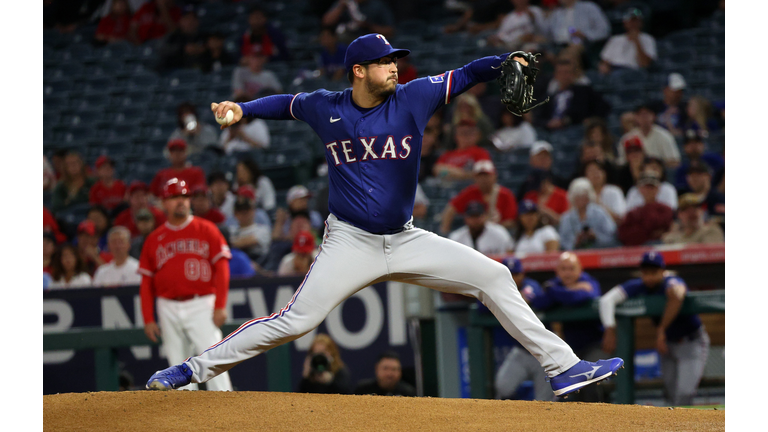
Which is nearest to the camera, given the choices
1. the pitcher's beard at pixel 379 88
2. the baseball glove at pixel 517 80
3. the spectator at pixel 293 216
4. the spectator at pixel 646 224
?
the baseball glove at pixel 517 80

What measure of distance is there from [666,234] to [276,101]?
5.05 metres

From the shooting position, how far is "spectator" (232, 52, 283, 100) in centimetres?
1207

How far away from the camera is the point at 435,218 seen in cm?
973

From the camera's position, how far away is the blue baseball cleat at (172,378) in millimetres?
4047

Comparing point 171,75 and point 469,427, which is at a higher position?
point 171,75

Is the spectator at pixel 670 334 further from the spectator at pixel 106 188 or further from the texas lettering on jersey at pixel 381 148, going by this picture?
the spectator at pixel 106 188

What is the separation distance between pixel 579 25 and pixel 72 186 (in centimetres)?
712

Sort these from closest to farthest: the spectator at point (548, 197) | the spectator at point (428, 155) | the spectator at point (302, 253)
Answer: the spectator at point (302, 253) < the spectator at point (548, 197) < the spectator at point (428, 155)

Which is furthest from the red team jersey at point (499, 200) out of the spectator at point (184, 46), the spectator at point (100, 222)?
the spectator at point (184, 46)

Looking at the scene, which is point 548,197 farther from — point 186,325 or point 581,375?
point 581,375

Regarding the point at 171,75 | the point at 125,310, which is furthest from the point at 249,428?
the point at 171,75

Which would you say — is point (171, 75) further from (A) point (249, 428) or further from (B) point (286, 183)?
(A) point (249, 428)

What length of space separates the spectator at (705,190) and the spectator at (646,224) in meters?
0.44

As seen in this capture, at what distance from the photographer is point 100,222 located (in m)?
10.1
